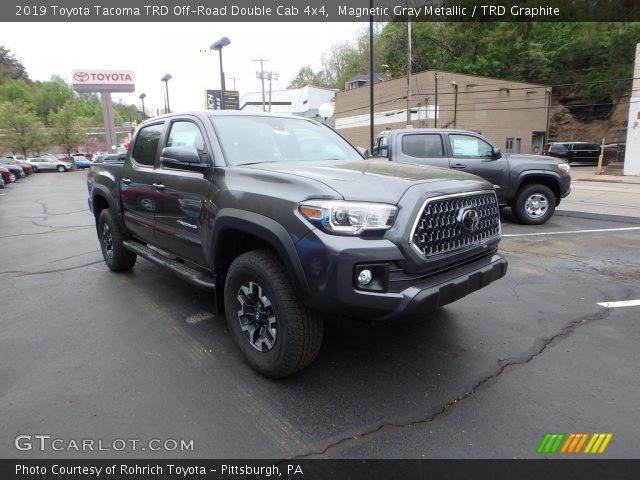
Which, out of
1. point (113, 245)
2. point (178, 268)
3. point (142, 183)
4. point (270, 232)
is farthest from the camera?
point (113, 245)

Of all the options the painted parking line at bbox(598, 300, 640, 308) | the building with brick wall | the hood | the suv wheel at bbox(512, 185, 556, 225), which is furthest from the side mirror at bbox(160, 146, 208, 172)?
the building with brick wall

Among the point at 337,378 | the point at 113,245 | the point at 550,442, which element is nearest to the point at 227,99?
the point at 113,245

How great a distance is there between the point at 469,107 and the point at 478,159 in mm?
27818

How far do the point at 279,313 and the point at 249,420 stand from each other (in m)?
0.67

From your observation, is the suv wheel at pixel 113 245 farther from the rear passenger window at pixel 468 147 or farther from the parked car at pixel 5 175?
the parked car at pixel 5 175

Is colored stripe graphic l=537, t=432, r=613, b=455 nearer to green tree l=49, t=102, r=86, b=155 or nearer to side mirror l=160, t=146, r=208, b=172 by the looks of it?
side mirror l=160, t=146, r=208, b=172

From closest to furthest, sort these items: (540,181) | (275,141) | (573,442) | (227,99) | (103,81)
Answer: (573,442) → (275,141) → (540,181) → (227,99) → (103,81)

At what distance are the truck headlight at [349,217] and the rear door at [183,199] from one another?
50.7 inches

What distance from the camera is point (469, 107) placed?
33.7 m

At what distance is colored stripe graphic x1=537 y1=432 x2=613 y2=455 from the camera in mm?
2371

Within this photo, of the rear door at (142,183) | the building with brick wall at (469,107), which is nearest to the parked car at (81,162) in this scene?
the building with brick wall at (469,107)

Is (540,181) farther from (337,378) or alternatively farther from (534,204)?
(337,378)
